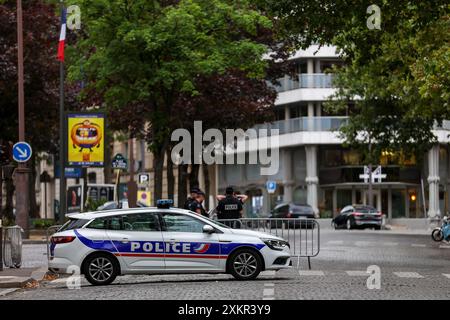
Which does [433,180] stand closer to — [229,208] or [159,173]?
[159,173]

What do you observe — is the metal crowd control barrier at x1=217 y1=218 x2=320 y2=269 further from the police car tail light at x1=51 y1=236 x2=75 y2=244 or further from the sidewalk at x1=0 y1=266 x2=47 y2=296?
the police car tail light at x1=51 y1=236 x2=75 y2=244

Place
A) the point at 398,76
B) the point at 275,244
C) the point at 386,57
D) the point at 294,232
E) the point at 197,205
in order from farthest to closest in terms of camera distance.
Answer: the point at 398,76
the point at 386,57
the point at 197,205
the point at 294,232
the point at 275,244

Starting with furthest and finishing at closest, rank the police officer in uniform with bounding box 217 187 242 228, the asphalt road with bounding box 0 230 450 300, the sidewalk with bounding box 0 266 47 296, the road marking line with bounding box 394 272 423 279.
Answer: the police officer in uniform with bounding box 217 187 242 228 < the road marking line with bounding box 394 272 423 279 < the sidewalk with bounding box 0 266 47 296 < the asphalt road with bounding box 0 230 450 300

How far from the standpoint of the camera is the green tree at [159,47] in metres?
31.7

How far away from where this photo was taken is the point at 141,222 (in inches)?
794

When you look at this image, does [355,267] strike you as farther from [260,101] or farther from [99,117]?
[260,101]

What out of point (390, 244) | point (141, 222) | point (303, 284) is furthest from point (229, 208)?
point (390, 244)

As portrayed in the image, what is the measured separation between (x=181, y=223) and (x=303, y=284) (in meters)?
2.54

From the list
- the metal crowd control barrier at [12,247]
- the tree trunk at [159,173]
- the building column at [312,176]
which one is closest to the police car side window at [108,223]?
the metal crowd control barrier at [12,247]

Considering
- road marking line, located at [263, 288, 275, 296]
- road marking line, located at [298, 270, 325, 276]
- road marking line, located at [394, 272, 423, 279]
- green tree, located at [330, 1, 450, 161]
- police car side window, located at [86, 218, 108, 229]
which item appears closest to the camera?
road marking line, located at [263, 288, 275, 296]

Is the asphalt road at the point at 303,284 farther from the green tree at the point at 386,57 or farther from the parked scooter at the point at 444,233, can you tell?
the parked scooter at the point at 444,233

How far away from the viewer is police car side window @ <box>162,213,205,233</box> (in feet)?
66.2

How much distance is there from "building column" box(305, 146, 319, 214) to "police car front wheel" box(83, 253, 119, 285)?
177 ft

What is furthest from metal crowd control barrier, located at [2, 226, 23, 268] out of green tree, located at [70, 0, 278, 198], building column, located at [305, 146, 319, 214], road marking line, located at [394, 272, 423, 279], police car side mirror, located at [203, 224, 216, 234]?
building column, located at [305, 146, 319, 214]
